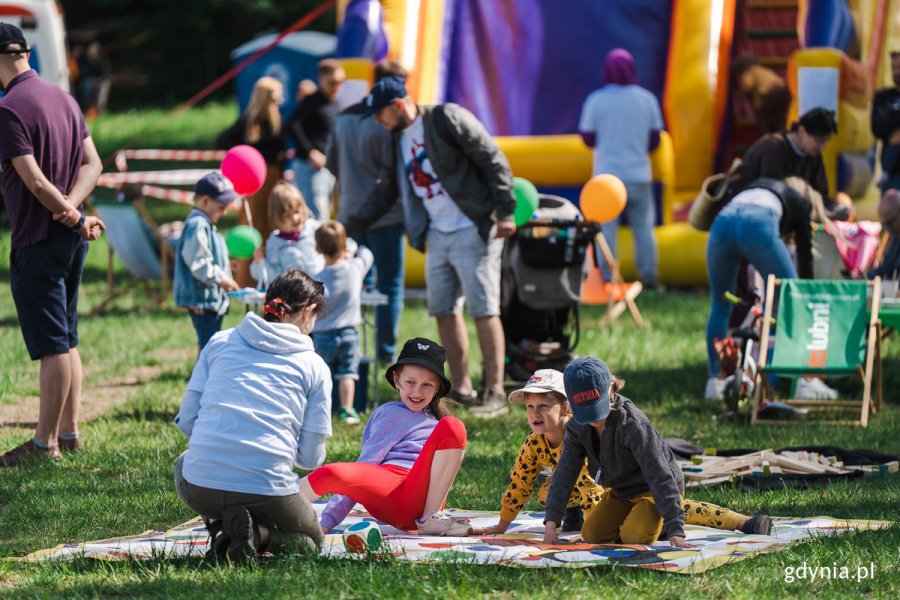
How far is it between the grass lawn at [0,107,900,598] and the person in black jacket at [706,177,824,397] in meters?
0.71

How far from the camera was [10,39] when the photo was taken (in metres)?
7.01

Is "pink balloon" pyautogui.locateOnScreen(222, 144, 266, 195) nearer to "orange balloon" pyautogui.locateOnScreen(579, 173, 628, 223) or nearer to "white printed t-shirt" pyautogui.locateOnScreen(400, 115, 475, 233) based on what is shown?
"white printed t-shirt" pyautogui.locateOnScreen(400, 115, 475, 233)

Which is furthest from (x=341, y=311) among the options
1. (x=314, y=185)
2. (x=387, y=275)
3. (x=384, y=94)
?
(x=314, y=185)

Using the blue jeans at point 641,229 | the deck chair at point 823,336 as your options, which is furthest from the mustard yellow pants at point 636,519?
the blue jeans at point 641,229

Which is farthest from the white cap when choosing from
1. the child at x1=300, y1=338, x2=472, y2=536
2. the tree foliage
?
the tree foliage

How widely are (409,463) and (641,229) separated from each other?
7.61 meters

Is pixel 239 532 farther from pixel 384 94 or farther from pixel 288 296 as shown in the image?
pixel 384 94

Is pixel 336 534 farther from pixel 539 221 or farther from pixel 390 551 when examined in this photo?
pixel 539 221

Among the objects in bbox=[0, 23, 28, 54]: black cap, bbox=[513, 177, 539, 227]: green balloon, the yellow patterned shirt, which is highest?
bbox=[0, 23, 28, 54]: black cap

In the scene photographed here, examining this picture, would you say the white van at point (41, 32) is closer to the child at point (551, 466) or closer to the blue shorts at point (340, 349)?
the blue shorts at point (340, 349)

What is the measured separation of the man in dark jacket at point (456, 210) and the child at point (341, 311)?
564 mm

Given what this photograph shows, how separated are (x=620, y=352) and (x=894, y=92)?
308 centimetres

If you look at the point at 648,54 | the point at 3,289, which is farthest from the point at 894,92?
the point at 3,289
